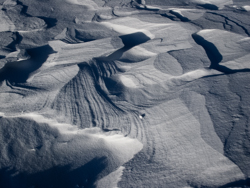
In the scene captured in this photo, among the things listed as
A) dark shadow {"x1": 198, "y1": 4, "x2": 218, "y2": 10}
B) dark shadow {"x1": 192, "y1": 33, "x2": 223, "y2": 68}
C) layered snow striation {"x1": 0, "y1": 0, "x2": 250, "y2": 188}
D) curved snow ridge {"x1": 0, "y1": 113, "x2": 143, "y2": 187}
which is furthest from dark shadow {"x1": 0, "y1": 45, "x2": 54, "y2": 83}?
dark shadow {"x1": 198, "y1": 4, "x2": 218, "y2": 10}

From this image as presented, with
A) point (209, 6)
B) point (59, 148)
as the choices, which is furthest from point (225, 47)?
point (59, 148)

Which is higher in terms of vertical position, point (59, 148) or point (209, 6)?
point (209, 6)

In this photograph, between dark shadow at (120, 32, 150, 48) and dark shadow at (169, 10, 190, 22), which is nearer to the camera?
dark shadow at (120, 32, 150, 48)

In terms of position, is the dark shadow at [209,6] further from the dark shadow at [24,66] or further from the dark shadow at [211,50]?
the dark shadow at [24,66]

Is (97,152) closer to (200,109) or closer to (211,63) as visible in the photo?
(200,109)

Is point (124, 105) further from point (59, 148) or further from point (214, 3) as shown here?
point (214, 3)

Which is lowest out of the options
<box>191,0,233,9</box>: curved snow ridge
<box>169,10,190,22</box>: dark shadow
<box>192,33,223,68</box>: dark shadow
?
<box>192,33,223,68</box>: dark shadow

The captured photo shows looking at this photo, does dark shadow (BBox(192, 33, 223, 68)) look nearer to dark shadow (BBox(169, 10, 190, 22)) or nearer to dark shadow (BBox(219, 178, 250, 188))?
dark shadow (BBox(169, 10, 190, 22))

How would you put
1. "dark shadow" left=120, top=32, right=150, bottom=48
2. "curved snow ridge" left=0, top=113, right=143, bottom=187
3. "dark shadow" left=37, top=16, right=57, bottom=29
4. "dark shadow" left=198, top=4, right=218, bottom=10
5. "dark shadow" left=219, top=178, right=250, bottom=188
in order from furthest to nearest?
"dark shadow" left=198, top=4, right=218, bottom=10 → "dark shadow" left=37, top=16, right=57, bottom=29 → "dark shadow" left=120, top=32, right=150, bottom=48 → "curved snow ridge" left=0, top=113, right=143, bottom=187 → "dark shadow" left=219, top=178, right=250, bottom=188
